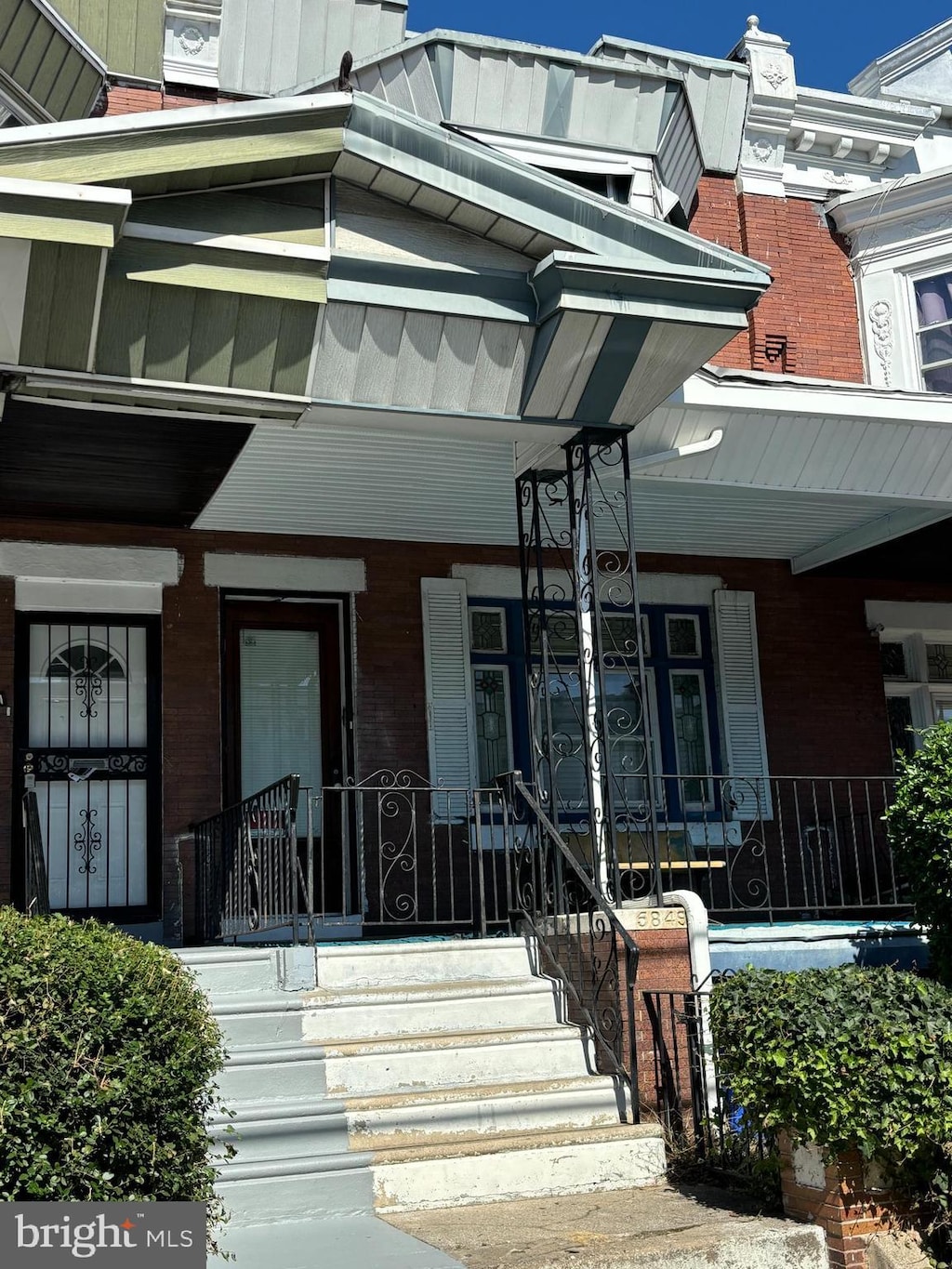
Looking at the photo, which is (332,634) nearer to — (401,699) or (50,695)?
(401,699)

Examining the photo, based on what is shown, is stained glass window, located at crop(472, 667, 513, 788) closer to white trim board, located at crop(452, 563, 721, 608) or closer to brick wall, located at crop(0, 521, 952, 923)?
brick wall, located at crop(0, 521, 952, 923)

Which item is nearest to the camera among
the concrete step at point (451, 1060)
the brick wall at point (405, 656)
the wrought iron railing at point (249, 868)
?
the concrete step at point (451, 1060)

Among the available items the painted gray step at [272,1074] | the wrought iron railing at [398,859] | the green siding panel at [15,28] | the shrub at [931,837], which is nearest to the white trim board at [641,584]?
the wrought iron railing at [398,859]

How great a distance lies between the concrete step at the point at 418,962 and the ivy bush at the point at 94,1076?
2.48m

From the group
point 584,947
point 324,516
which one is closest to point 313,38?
point 324,516

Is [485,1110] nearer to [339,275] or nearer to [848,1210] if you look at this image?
[848,1210]

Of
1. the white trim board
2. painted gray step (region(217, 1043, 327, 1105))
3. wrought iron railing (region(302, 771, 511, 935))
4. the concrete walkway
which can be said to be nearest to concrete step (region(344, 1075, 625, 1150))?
painted gray step (region(217, 1043, 327, 1105))

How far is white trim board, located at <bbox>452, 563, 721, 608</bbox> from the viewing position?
1059 centimetres

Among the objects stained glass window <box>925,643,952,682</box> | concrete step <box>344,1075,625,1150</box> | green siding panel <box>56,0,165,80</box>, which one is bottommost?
concrete step <box>344,1075,625,1150</box>

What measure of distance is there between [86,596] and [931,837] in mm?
5951

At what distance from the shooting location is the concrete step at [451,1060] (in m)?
6.40

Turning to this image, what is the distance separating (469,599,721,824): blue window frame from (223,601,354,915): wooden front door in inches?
45.4

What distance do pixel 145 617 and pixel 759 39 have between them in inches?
307

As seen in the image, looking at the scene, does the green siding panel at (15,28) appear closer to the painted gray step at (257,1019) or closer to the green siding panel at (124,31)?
the green siding panel at (124,31)
